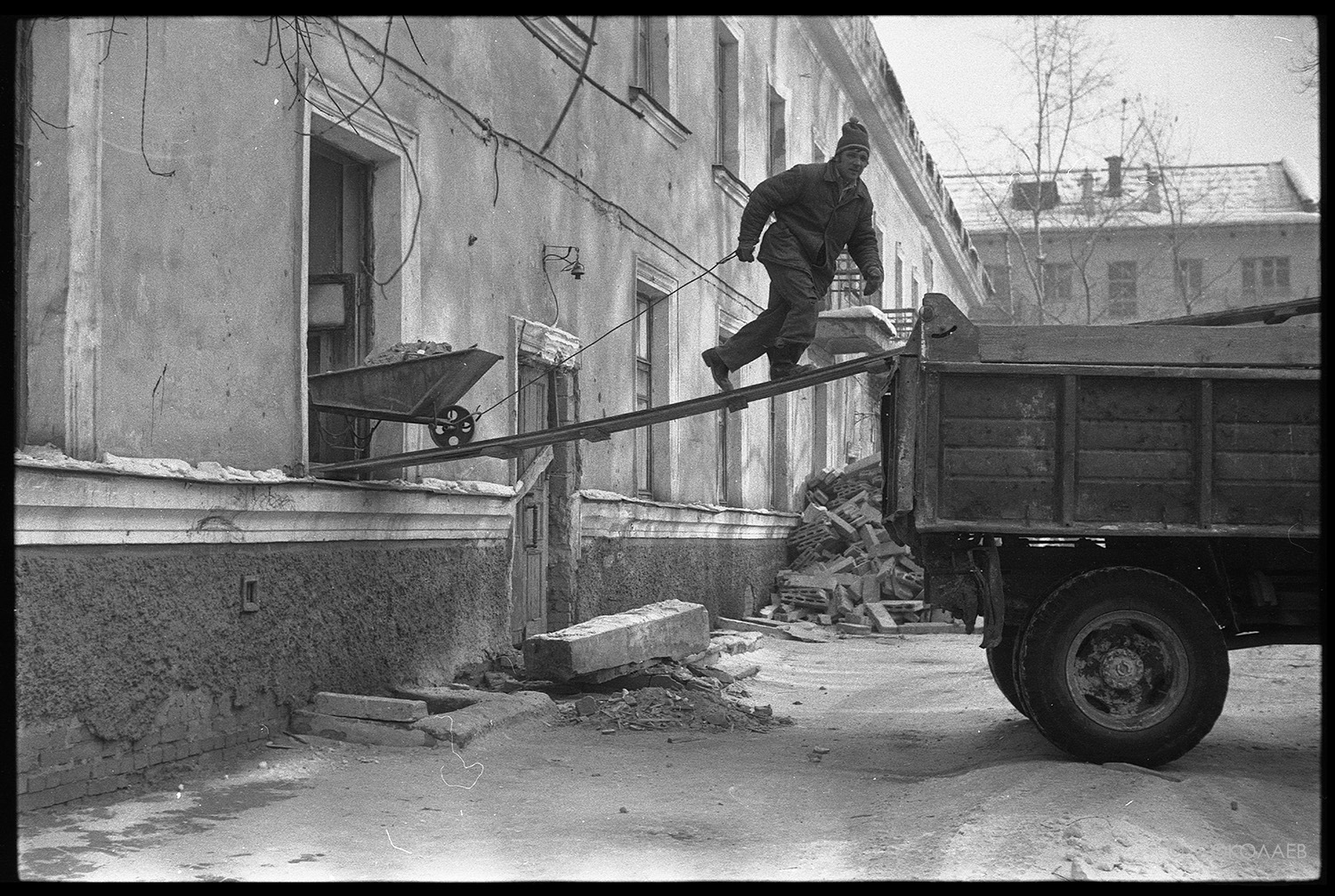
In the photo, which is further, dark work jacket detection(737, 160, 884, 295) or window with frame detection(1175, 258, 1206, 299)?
window with frame detection(1175, 258, 1206, 299)

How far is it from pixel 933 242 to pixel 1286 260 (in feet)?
61.1

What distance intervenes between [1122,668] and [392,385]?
4154 millimetres

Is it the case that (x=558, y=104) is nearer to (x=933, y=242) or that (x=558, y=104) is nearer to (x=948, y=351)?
(x=948, y=351)

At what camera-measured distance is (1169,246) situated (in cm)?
4375

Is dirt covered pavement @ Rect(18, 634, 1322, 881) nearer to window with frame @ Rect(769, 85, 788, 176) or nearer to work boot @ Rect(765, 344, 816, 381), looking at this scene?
work boot @ Rect(765, 344, 816, 381)

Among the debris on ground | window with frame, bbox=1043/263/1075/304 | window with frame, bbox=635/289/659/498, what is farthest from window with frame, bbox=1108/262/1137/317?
the debris on ground

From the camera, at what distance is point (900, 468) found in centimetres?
645

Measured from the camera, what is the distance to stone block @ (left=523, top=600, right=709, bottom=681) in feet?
26.6

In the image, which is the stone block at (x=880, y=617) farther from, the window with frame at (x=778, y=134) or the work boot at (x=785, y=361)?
the work boot at (x=785, y=361)

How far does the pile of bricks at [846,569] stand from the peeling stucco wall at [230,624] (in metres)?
7.46

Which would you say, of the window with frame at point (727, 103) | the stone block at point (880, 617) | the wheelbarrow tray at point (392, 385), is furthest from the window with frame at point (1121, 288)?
the wheelbarrow tray at point (392, 385)

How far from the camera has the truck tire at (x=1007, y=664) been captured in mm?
6996

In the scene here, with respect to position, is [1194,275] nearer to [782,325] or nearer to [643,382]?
[643,382]

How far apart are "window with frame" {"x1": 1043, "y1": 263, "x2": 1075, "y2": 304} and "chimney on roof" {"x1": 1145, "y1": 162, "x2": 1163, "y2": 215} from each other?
4.19m
